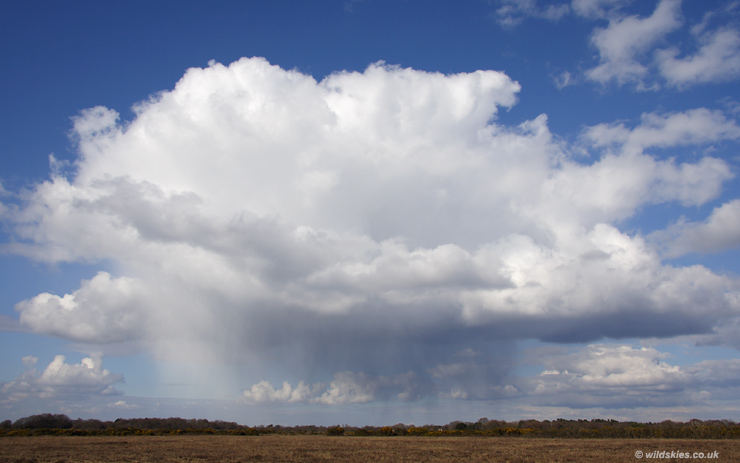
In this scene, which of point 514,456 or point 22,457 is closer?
point 22,457

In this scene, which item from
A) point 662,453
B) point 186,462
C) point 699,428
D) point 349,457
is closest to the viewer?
point 186,462

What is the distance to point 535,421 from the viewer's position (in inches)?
7441

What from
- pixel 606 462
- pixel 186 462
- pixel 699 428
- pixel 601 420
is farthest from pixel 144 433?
pixel 601 420

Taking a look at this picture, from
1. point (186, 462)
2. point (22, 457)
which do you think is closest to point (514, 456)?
point (186, 462)

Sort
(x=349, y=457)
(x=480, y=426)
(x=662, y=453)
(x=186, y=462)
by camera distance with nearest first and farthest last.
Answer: (x=186, y=462)
(x=349, y=457)
(x=662, y=453)
(x=480, y=426)

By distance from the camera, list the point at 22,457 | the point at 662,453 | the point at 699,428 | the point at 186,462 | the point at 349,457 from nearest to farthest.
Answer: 1. the point at 186,462
2. the point at 22,457
3. the point at 349,457
4. the point at 662,453
5. the point at 699,428

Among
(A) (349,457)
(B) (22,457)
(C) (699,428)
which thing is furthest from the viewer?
(C) (699,428)

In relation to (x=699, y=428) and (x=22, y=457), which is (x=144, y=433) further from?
(x=699, y=428)

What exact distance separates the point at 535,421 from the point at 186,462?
17464cm

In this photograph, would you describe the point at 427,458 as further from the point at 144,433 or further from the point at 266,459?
the point at 144,433

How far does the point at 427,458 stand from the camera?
185 feet

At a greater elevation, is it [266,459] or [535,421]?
[266,459]

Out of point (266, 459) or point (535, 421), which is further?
point (535, 421)

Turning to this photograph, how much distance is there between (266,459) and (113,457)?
1923 centimetres
